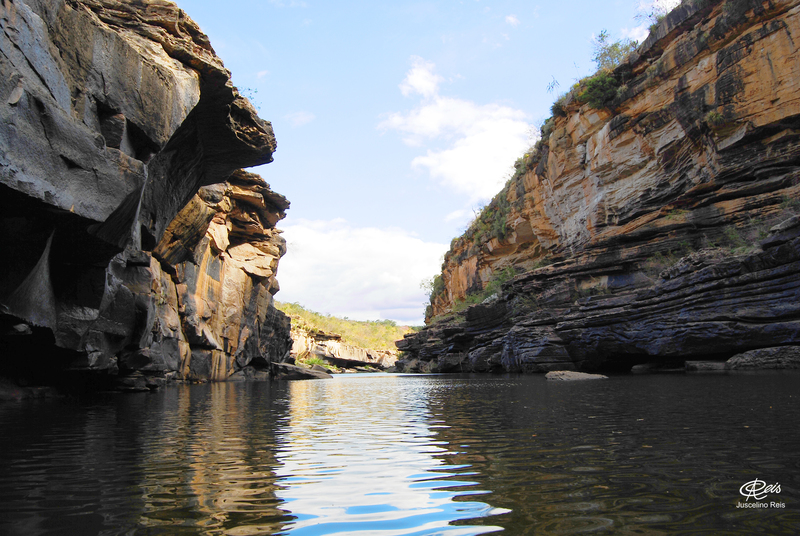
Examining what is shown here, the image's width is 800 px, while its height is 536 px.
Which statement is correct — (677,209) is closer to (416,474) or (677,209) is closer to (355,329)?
(416,474)

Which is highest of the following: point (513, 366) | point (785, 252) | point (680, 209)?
point (680, 209)

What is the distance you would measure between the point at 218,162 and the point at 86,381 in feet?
30.5

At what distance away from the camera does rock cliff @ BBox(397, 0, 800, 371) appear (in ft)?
65.1

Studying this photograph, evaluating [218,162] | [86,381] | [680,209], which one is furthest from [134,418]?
[680,209]

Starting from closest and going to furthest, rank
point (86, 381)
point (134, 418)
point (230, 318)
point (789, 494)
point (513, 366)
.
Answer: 1. point (789, 494)
2. point (134, 418)
3. point (86, 381)
4. point (513, 366)
5. point (230, 318)

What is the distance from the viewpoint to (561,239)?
127ft

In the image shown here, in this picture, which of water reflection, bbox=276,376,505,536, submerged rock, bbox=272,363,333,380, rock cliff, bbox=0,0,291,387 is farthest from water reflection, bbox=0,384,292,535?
submerged rock, bbox=272,363,333,380

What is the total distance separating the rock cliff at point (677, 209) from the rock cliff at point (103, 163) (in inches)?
750

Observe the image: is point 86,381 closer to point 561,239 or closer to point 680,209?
point 680,209

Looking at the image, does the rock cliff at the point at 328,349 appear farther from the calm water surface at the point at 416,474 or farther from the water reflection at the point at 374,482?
the water reflection at the point at 374,482
